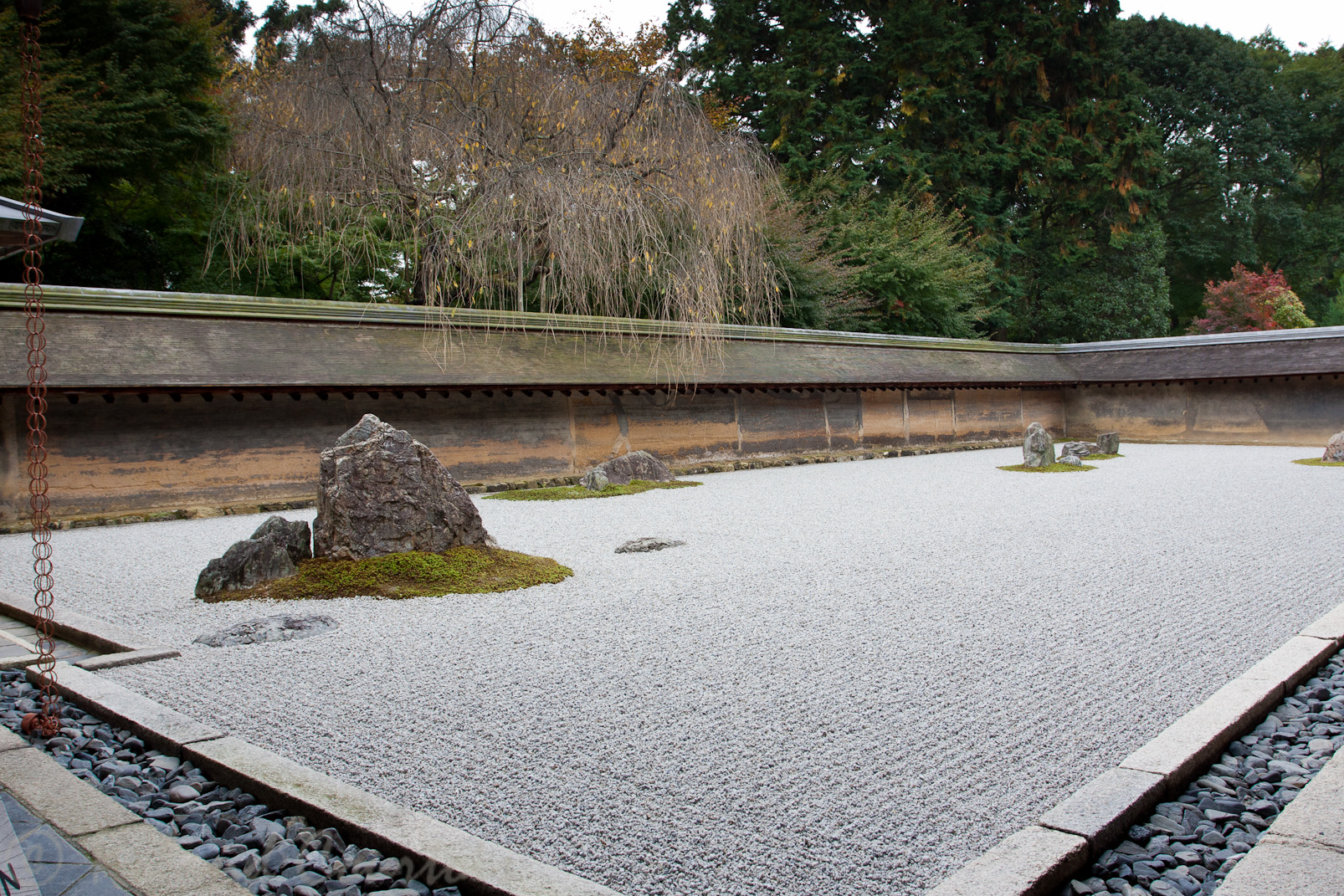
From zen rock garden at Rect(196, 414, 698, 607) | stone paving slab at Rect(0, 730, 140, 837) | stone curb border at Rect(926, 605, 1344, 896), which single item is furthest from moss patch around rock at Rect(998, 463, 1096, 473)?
stone paving slab at Rect(0, 730, 140, 837)

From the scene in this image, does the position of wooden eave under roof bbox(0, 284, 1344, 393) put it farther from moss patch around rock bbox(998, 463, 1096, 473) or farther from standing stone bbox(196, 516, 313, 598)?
standing stone bbox(196, 516, 313, 598)

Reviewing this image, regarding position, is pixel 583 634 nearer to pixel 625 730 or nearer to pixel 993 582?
pixel 625 730

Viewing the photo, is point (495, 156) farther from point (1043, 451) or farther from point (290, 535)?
point (1043, 451)

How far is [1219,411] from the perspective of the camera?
635 inches

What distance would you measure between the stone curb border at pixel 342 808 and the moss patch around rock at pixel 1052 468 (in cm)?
1046

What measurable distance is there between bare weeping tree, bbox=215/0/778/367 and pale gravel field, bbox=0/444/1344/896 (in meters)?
4.25

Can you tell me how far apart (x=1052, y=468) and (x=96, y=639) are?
34.7 feet

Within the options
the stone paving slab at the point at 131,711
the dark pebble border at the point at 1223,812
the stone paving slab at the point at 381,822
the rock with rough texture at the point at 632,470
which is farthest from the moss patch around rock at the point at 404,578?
the rock with rough texture at the point at 632,470

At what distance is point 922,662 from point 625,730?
1.29 metres

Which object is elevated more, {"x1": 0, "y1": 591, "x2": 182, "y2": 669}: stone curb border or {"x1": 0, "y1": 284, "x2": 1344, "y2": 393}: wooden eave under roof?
{"x1": 0, "y1": 284, "x2": 1344, "y2": 393}: wooden eave under roof

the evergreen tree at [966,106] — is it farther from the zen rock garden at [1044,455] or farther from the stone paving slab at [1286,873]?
the stone paving slab at [1286,873]

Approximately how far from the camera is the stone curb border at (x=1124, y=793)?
1778mm

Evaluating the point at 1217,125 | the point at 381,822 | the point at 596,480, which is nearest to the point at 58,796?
the point at 381,822

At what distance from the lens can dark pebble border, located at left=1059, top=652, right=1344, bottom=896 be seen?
1878mm
